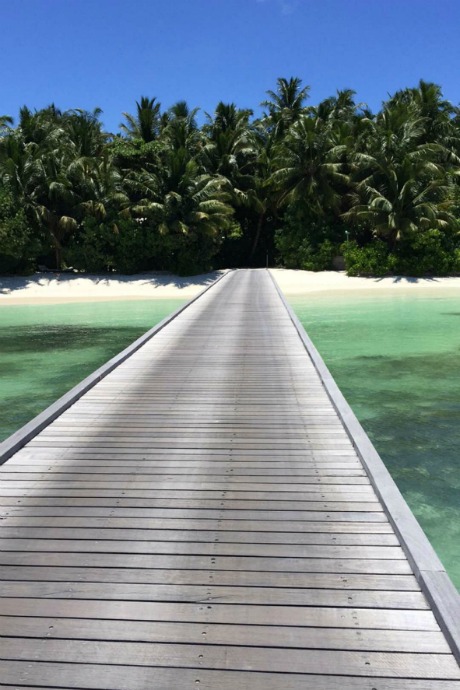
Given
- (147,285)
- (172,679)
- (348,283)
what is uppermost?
(348,283)

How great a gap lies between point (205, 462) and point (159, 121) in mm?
38814

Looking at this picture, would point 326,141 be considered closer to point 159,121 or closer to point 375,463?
point 159,121

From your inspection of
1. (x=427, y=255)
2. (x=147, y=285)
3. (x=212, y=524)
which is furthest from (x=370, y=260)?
(x=212, y=524)

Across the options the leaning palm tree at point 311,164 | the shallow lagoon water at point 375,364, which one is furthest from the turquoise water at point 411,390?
the leaning palm tree at point 311,164

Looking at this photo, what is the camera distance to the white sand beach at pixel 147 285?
108 feet

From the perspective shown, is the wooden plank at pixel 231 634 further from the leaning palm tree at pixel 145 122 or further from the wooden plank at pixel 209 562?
the leaning palm tree at pixel 145 122

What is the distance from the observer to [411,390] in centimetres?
1160

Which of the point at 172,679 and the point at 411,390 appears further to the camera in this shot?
the point at 411,390

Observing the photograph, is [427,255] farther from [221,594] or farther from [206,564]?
[221,594]

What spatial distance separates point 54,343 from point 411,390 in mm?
11601

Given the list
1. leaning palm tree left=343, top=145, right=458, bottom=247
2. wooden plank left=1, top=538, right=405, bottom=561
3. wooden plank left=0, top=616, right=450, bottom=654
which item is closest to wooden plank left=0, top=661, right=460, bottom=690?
wooden plank left=0, top=616, right=450, bottom=654

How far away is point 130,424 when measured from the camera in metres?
7.14

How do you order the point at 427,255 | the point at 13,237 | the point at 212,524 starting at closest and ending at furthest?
1. the point at 212,524
2. the point at 13,237
3. the point at 427,255

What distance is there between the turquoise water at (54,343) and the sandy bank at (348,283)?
334 inches
